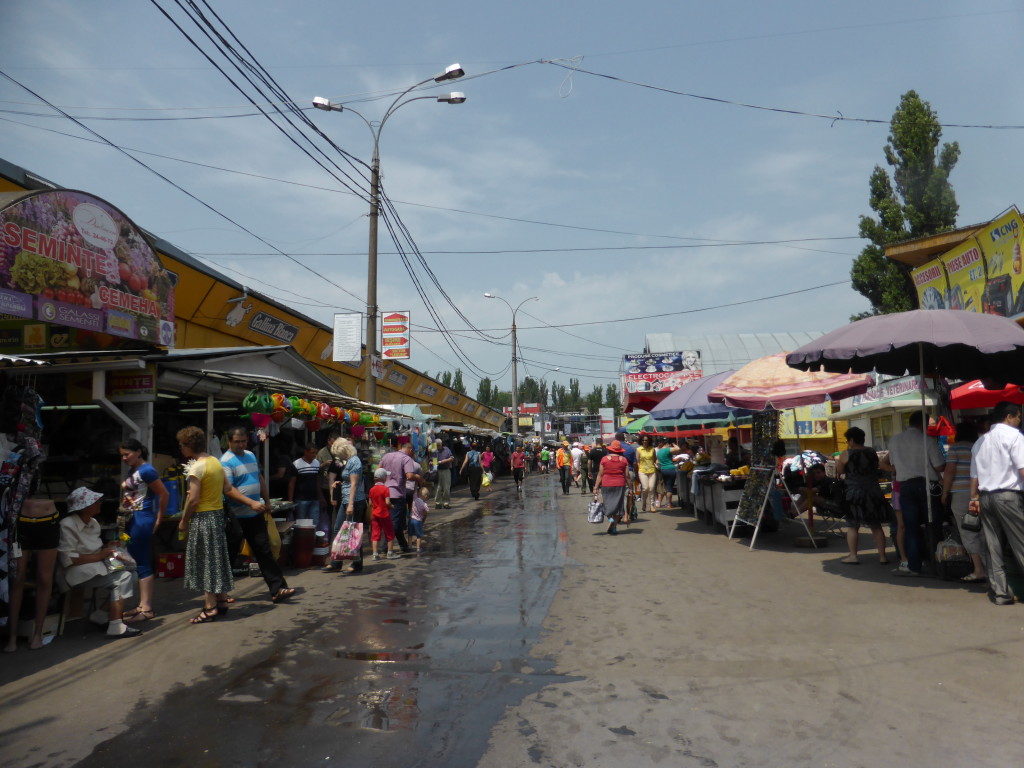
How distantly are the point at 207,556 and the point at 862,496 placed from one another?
7479 millimetres

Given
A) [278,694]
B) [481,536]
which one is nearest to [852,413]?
[481,536]

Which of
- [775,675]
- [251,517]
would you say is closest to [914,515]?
[775,675]

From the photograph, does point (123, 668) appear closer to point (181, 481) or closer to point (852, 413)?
point (181, 481)

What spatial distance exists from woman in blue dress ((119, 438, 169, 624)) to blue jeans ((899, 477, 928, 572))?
797 cm

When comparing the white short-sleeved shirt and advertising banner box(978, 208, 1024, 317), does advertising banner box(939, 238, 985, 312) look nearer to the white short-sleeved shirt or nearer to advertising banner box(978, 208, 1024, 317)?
advertising banner box(978, 208, 1024, 317)

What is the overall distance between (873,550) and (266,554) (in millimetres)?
8320

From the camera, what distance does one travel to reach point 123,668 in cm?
584

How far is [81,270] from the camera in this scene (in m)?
10.4

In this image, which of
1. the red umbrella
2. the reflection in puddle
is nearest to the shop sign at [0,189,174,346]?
the reflection in puddle

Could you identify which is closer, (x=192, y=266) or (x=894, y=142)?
(x=192, y=266)

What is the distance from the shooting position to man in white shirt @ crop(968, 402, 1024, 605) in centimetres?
699

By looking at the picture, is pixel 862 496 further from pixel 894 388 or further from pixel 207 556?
pixel 894 388

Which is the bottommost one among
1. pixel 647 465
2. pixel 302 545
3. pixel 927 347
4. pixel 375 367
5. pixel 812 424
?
pixel 302 545

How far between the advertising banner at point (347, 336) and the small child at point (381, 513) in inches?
233
